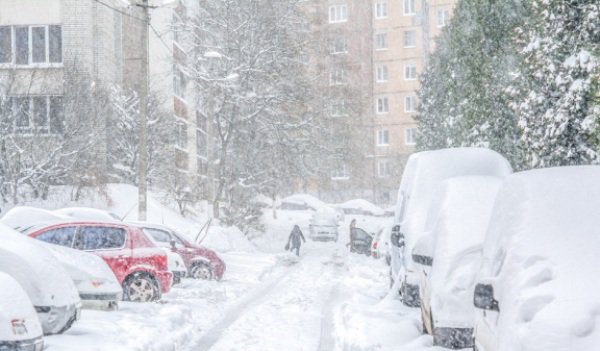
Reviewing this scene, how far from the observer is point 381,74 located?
83.8 m

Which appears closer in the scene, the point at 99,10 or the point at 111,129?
the point at 111,129

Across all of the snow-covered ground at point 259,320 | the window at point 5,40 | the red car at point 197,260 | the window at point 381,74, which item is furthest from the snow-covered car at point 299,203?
A: the red car at point 197,260

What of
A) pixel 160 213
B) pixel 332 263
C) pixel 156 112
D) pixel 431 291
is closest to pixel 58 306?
pixel 431 291

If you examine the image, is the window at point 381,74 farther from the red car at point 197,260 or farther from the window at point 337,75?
the red car at point 197,260

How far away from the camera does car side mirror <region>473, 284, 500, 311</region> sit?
6047 millimetres

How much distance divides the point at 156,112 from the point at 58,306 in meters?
27.9

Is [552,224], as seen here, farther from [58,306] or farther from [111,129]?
[111,129]

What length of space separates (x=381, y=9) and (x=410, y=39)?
13.7 feet

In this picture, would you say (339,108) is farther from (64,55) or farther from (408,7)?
(408,7)

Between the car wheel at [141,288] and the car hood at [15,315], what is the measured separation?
25.1ft

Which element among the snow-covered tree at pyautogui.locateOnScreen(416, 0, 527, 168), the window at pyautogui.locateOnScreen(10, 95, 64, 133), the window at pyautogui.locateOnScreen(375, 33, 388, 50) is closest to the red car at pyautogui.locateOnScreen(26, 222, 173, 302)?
the snow-covered tree at pyautogui.locateOnScreen(416, 0, 527, 168)

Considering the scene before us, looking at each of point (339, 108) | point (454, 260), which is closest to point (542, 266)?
point (454, 260)

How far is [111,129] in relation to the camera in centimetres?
3641

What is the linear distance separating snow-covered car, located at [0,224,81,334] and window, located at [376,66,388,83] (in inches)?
2909
